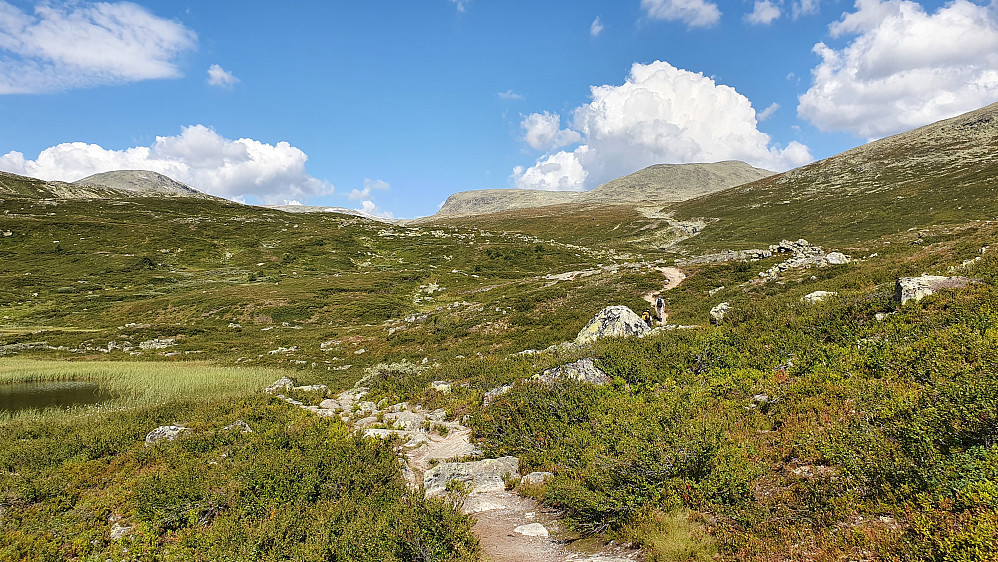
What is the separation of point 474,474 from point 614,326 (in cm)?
1326

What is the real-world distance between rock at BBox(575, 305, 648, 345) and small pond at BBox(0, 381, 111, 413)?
2403 cm

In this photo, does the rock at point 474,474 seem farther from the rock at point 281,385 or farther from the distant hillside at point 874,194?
the distant hillside at point 874,194

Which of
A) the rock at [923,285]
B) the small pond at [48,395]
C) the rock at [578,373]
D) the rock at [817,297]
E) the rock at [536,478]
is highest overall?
the rock at [923,285]

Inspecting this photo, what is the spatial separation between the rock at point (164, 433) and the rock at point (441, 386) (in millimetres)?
8378

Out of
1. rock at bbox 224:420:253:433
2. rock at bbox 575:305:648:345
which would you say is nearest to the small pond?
rock at bbox 224:420:253:433

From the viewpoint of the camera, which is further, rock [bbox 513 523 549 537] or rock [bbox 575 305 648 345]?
rock [bbox 575 305 648 345]

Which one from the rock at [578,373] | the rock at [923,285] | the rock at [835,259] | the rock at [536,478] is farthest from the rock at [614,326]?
the rock at [835,259]

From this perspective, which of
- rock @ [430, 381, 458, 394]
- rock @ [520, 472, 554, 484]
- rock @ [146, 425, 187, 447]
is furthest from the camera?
rock @ [430, 381, 458, 394]

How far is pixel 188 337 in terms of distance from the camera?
37.1m

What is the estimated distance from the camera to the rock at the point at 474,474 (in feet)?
30.5

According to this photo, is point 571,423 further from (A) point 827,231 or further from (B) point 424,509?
(A) point 827,231

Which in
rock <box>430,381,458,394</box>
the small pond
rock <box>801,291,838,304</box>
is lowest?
rock <box>430,381,458,394</box>

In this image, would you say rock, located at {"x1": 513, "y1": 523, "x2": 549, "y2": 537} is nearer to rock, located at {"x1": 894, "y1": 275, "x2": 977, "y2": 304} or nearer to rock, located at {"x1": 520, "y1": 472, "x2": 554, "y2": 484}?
rock, located at {"x1": 520, "y1": 472, "x2": 554, "y2": 484}

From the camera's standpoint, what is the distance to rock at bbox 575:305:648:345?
20.8 metres
